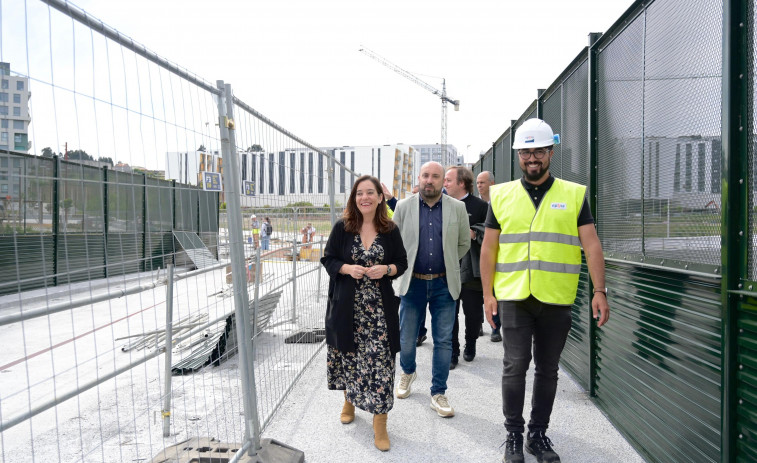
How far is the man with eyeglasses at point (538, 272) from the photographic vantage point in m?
3.13

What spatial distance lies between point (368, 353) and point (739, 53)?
2700mm

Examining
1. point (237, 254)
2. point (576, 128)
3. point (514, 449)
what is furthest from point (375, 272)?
point (576, 128)

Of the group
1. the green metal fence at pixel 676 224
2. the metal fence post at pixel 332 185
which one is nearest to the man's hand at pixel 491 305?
the green metal fence at pixel 676 224

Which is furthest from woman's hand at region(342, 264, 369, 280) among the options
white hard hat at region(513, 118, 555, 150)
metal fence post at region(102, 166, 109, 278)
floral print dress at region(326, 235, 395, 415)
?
metal fence post at region(102, 166, 109, 278)

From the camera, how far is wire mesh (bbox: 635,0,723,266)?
8.24ft

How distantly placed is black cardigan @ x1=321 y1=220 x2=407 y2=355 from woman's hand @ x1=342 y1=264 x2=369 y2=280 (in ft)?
0.21

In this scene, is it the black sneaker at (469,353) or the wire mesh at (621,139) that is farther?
the black sneaker at (469,353)

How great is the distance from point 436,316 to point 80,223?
9.25ft

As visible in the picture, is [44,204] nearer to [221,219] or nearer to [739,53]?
[221,219]

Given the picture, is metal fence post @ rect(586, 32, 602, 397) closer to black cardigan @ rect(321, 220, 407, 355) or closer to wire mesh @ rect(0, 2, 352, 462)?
black cardigan @ rect(321, 220, 407, 355)

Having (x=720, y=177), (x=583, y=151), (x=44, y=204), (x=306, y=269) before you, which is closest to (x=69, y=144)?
(x=44, y=204)

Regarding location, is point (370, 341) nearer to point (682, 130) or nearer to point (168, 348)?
point (168, 348)

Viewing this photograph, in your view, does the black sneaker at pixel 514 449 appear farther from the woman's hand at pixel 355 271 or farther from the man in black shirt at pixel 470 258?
the man in black shirt at pixel 470 258

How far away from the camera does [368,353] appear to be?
11.9 ft
